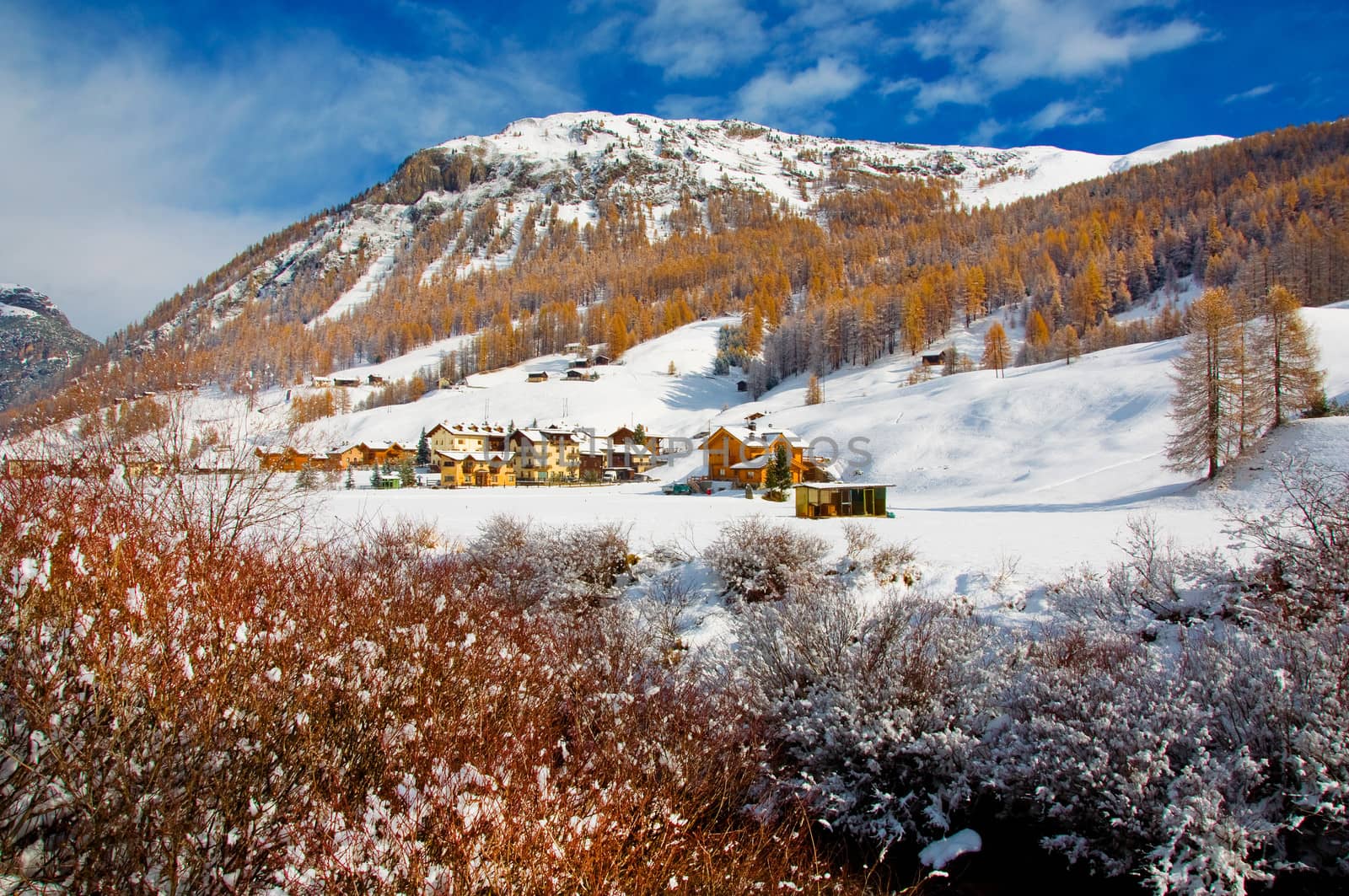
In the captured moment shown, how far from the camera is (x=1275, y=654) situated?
803 cm

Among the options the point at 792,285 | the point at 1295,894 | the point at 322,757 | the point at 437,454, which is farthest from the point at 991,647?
the point at 792,285

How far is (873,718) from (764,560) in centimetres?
770

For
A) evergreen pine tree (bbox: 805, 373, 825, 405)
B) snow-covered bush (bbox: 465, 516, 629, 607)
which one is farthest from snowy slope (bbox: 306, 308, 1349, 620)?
evergreen pine tree (bbox: 805, 373, 825, 405)

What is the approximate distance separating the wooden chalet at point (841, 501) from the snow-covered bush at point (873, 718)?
51.0 feet

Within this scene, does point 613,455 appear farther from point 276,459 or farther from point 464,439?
point 276,459

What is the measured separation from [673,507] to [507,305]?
429 ft

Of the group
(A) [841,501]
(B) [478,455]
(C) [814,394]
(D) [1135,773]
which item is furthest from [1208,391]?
(B) [478,455]

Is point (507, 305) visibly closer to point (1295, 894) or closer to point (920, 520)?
point (920, 520)

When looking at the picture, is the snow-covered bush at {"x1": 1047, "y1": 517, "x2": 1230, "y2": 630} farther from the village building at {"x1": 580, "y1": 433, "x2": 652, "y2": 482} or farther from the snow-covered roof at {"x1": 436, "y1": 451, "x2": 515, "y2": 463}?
the snow-covered roof at {"x1": 436, "y1": 451, "x2": 515, "y2": 463}

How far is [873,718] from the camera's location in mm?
8688

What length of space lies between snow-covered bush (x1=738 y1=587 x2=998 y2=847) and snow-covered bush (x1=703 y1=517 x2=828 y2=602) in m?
4.55

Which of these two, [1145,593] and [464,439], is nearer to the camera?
[1145,593]

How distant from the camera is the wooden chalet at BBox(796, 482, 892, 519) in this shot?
26.4 m

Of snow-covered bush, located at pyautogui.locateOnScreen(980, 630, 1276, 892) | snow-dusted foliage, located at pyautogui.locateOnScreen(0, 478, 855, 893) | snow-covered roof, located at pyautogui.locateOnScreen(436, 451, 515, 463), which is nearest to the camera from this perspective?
snow-dusted foliage, located at pyautogui.locateOnScreen(0, 478, 855, 893)
